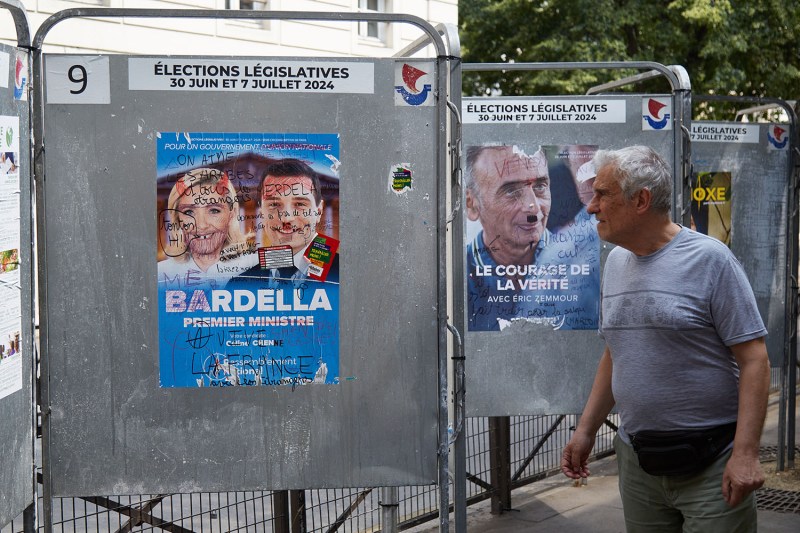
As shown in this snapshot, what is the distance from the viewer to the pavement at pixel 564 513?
6.19m

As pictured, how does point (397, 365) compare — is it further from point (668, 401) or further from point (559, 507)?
point (559, 507)

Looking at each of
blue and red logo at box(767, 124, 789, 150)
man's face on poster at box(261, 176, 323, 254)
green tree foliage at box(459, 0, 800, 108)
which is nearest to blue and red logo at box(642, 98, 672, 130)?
man's face on poster at box(261, 176, 323, 254)

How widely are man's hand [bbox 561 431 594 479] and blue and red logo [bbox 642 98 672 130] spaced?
213 cm

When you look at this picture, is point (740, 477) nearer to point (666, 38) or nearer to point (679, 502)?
point (679, 502)

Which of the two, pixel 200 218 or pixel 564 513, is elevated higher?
pixel 200 218

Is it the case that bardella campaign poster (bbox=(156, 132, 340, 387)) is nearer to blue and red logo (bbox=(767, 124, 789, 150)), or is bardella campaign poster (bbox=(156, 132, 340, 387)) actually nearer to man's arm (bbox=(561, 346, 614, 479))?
man's arm (bbox=(561, 346, 614, 479))

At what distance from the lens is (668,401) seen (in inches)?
131

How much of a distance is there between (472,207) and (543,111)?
600mm

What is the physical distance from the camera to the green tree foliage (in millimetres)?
19812

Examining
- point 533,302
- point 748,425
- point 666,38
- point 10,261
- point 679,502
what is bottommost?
point 679,502

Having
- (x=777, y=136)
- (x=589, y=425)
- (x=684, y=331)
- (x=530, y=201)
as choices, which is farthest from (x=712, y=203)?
(x=684, y=331)

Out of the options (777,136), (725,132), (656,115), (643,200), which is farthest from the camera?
(777,136)

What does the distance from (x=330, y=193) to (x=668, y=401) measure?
53.1 inches

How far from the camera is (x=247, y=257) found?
145 inches
